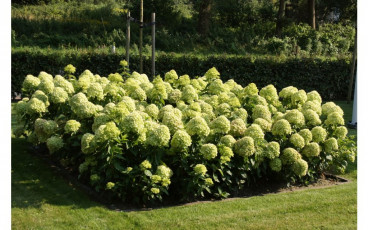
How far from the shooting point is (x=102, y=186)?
4445 mm

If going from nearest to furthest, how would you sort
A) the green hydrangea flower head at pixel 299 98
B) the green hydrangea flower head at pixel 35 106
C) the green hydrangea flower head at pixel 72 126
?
the green hydrangea flower head at pixel 72 126
the green hydrangea flower head at pixel 35 106
the green hydrangea flower head at pixel 299 98

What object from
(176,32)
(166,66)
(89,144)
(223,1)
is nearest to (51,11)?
(176,32)

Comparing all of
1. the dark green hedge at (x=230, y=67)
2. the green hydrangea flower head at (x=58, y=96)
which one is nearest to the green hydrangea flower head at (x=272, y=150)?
the green hydrangea flower head at (x=58, y=96)

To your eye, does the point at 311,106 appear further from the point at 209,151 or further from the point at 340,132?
the point at 209,151

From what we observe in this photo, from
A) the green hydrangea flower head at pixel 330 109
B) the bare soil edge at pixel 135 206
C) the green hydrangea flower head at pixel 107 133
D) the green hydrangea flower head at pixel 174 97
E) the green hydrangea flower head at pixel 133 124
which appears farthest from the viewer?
the green hydrangea flower head at pixel 174 97

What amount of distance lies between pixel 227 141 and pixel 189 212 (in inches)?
37.0

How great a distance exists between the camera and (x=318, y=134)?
511 cm

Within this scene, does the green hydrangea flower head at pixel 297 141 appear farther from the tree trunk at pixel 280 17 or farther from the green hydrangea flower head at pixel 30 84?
the tree trunk at pixel 280 17

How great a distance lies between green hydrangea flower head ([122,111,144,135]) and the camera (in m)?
4.27

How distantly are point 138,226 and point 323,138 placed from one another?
8.77ft

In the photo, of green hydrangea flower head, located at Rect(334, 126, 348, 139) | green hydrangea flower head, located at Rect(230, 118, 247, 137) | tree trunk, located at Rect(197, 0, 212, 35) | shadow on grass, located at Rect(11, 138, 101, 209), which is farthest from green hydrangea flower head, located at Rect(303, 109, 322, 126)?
tree trunk, located at Rect(197, 0, 212, 35)

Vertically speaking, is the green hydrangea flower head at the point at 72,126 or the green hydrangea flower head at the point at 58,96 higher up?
the green hydrangea flower head at the point at 58,96

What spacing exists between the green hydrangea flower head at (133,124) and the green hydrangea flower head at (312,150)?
84.7 inches

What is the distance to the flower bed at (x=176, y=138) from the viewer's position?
14.1ft
